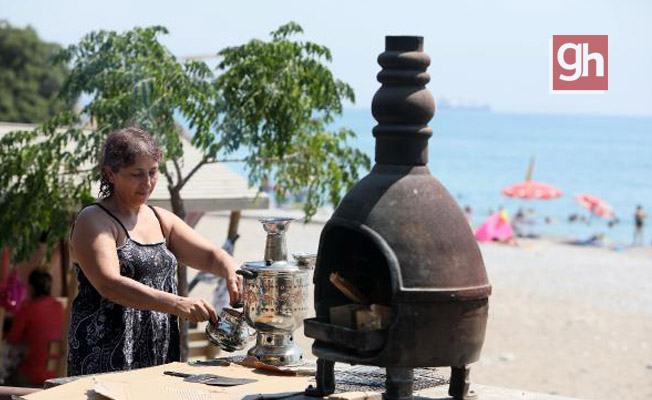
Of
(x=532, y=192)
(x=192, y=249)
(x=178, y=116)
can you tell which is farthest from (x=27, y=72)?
(x=192, y=249)

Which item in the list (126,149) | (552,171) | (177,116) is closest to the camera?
(126,149)

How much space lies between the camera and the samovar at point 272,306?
3939mm

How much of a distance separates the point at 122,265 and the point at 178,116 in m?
3.26

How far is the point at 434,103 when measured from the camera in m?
3.73

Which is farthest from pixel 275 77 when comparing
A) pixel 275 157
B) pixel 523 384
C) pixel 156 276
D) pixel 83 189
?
pixel 523 384

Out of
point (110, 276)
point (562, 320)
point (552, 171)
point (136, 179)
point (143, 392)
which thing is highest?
point (552, 171)

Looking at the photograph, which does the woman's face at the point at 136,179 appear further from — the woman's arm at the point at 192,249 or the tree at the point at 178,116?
the tree at the point at 178,116

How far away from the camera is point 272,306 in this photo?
398 centimetres

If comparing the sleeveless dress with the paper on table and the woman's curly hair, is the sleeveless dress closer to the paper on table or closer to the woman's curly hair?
the woman's curly hair

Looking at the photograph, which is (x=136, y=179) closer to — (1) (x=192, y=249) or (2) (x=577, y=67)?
(1) (x=192, y=249)

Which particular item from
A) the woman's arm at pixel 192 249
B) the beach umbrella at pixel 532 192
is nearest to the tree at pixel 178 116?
the woman's arm at pixel 192 249

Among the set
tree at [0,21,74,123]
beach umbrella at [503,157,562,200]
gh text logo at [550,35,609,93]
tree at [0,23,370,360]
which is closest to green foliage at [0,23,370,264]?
tree at [0,23,370,360]

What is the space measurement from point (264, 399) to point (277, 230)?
67cm

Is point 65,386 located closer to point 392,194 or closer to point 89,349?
point 89,349
